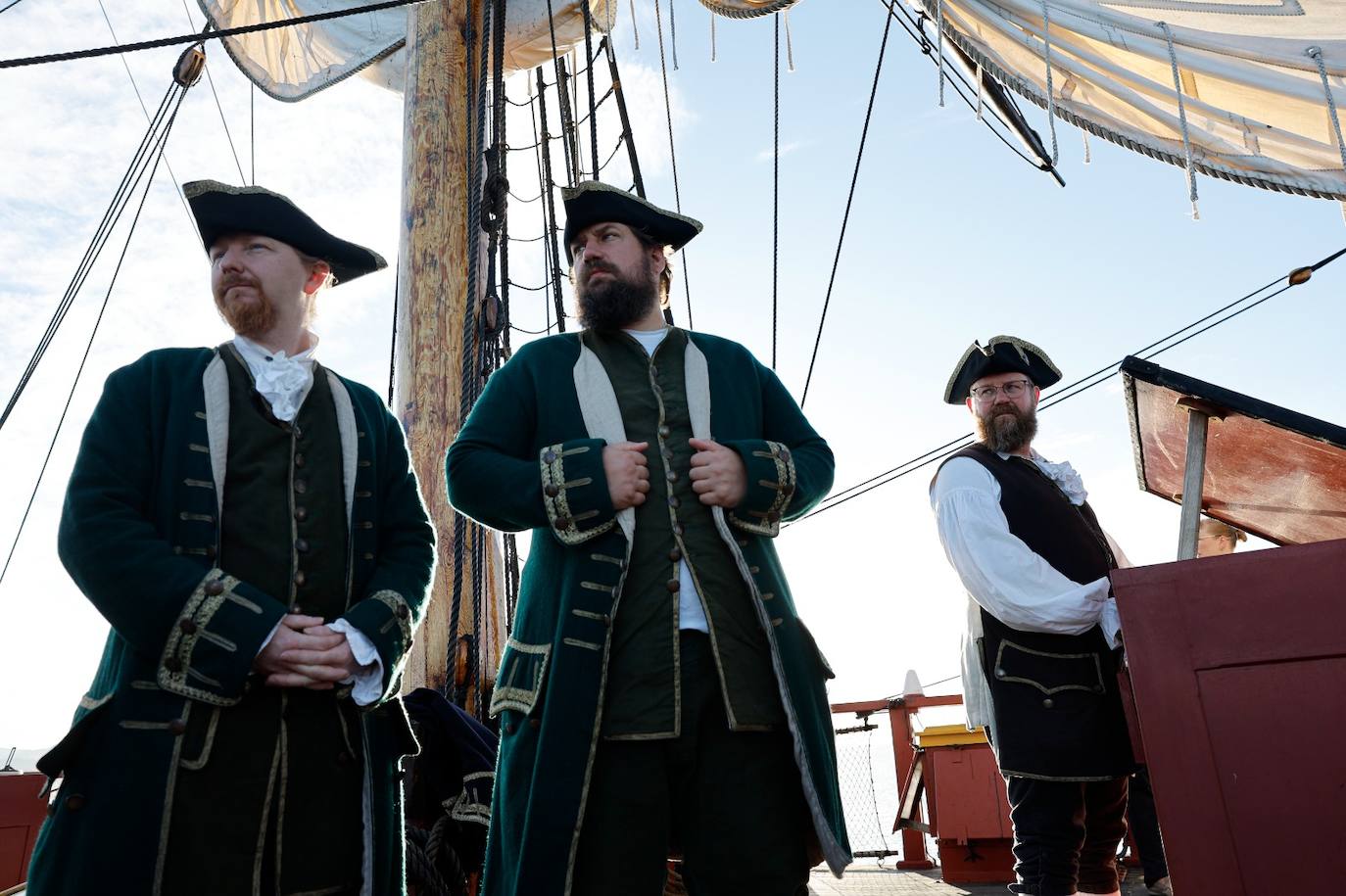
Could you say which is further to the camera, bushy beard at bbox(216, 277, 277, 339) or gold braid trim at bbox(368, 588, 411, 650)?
bushy beard at bbox(216, 277, 277, 339)

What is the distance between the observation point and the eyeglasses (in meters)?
3.55

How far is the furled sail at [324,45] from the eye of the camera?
6.42 meters

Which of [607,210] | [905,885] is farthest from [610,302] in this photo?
[905,885]

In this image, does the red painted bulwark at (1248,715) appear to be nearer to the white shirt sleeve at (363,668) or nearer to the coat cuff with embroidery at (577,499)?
the coat cuff with embroidery at (577,499)

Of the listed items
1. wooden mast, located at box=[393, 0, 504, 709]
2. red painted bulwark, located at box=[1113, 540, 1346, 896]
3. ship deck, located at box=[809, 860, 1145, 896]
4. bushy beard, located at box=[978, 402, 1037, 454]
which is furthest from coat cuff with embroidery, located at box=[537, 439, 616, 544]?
ship deck, located at box=[809, 860, 1145, 896]

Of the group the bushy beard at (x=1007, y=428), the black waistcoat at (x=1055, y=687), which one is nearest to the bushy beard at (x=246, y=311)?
the black waistcoat at (x=1055, y=687)

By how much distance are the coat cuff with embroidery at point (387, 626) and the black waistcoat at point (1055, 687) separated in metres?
1.77

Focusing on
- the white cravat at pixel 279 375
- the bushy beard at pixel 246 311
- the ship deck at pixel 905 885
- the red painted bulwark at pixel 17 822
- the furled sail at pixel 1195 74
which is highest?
the furled sail at pixel 1195 74

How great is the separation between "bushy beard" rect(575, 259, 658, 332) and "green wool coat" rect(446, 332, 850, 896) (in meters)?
0.10

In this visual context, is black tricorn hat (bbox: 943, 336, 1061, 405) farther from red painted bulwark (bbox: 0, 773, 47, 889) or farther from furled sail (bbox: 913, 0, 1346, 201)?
red painted bulwark (bbox: 0, 773, 47, 889)

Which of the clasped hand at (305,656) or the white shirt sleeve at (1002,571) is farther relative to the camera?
the white shirt sleeve at (1002,571)

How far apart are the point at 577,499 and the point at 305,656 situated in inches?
22.1

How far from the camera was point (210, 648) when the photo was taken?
5.61 feet

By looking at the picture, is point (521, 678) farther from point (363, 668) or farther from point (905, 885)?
point (905, 885)
